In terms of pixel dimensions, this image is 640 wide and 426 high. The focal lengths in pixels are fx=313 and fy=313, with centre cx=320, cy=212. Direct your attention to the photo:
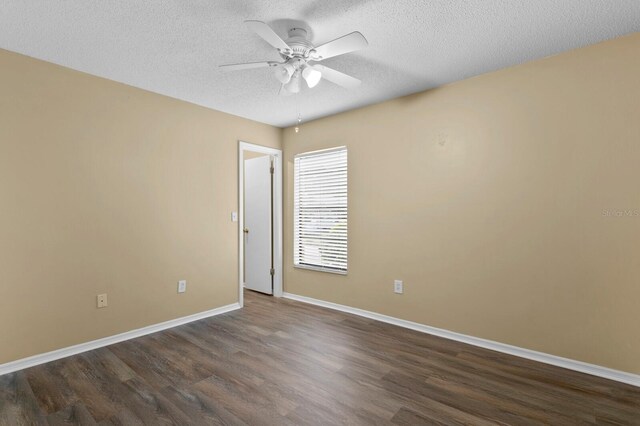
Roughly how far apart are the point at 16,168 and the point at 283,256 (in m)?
2.95

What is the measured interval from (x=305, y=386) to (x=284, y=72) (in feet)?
7.34

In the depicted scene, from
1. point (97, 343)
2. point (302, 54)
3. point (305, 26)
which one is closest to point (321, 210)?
point (302, 54)

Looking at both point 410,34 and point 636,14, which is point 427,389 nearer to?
point 410,34

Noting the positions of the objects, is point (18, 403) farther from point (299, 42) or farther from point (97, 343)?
point (299, 42)

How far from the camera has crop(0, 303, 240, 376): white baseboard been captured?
7.84ft

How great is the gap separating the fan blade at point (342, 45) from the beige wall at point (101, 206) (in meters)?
2.06

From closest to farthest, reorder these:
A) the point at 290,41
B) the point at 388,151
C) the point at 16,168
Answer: the point at 290,41, the point at 16,168, the point at 388,151

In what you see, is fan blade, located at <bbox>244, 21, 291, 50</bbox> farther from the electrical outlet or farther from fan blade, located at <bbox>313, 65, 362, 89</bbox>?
the electrical outlet

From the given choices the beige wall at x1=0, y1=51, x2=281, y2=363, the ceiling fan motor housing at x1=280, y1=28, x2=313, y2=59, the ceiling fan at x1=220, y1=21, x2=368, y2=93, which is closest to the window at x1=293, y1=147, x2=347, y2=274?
the beige wall at x1=0, y1=51, x2=281, y2=363

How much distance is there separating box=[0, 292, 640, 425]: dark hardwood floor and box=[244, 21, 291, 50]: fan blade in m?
2.25

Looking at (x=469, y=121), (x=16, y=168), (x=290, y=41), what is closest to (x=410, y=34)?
(x=290, y=41)

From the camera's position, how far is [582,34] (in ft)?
7.14

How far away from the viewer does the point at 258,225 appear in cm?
471

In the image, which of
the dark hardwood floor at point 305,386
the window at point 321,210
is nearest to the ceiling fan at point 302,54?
the window at point 321,210
